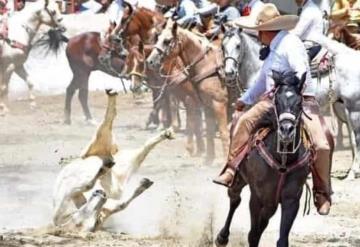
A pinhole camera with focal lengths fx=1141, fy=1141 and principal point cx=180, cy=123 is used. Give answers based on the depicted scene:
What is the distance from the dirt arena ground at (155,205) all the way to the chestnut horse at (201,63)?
28.4 inches

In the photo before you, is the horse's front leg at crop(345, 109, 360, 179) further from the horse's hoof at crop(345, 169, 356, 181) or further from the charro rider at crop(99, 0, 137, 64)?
the charro rider at crop(99, 0, 137, 64)

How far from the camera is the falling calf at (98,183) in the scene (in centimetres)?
1000

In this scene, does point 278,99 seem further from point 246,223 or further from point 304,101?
point 246,223

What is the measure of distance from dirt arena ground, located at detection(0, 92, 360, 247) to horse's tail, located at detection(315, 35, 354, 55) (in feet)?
5.38

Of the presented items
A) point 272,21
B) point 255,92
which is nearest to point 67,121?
point 255,92

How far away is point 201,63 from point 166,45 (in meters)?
0.56

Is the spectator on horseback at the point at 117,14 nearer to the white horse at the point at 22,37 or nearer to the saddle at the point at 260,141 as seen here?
the white horse at the point at 22,37

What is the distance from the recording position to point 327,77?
1503 cm

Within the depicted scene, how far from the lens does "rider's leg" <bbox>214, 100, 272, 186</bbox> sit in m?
8.65

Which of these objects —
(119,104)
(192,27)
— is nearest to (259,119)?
(192,27)

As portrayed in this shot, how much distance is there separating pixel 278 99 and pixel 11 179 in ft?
21.5

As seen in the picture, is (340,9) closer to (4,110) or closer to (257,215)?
(4,110)

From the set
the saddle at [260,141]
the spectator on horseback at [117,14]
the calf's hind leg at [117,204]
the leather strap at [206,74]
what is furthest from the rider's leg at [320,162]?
the spectator on horseback at [117,14]

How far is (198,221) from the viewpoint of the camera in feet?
35.1
